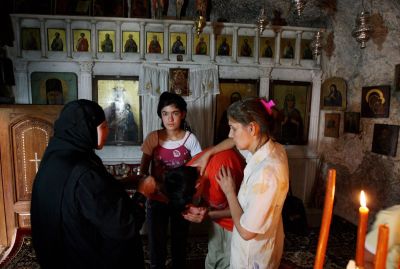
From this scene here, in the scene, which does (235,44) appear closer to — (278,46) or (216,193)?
(278,46)

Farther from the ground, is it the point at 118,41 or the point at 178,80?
the point at 118,41

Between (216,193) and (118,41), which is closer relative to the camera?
(216,193)

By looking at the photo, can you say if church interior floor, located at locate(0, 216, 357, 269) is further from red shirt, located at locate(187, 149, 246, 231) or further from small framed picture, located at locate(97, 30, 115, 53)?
small framed picture, located at locate(97, 30, 115, 53)

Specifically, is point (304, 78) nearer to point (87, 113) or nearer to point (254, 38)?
point (254, 38)

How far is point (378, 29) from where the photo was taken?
13.0 feet

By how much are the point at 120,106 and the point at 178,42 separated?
163 centimetres

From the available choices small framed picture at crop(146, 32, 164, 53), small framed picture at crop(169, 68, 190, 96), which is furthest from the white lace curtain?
small framed picture at crop(146, 32, 164, 53)

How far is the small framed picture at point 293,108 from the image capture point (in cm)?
523

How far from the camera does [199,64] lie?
4.93 m

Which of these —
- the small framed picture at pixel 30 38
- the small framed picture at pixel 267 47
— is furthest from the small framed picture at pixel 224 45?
the small framed picture at pixel 30 38

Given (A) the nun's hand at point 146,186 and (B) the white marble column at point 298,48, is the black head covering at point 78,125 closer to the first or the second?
(A) the nun's hand at point 146,186

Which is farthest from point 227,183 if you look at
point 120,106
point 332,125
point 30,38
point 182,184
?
point 30,38

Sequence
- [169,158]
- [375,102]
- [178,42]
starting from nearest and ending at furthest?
[169,158], [375,102], [178,42]

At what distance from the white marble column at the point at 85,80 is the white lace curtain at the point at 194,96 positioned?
920mm
